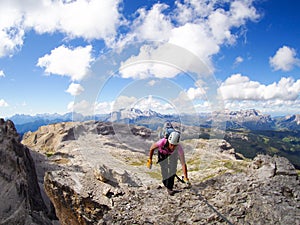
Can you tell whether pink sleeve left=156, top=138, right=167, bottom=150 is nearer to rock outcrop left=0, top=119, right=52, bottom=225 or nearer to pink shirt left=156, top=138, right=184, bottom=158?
pink shirt left=156, top=138, right=184, bottom=158

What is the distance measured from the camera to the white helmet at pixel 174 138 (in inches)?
549

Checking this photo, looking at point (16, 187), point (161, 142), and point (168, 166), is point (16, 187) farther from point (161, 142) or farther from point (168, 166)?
point (161, 142)

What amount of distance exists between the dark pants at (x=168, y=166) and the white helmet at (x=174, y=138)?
170 cm

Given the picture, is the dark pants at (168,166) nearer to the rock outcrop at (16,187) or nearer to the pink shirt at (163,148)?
the pink shirt at (163,148)

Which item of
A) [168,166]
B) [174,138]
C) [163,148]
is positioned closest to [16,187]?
[168,166]

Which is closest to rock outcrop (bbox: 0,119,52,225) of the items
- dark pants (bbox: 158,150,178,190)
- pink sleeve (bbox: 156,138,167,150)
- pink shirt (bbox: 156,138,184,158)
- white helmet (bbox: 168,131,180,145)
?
dark pants (bbox: 158,150,178,190)

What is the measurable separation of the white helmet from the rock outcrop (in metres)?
32.9

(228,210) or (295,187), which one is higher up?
(295,187)

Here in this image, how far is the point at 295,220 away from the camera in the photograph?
39.3 feet

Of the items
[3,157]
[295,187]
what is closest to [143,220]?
[295,187]

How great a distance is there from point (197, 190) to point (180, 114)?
5622 mm

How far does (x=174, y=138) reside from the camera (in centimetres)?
1400

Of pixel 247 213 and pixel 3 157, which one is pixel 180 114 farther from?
pixel 3 157

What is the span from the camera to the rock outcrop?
120 ft
